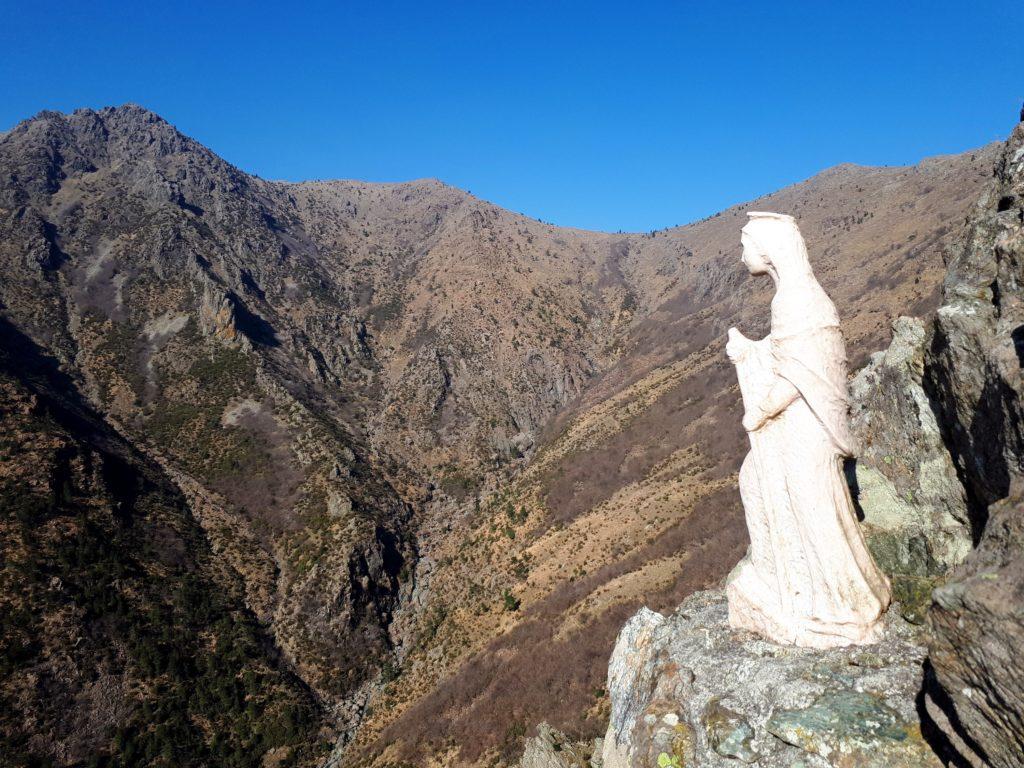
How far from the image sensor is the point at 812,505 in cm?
639

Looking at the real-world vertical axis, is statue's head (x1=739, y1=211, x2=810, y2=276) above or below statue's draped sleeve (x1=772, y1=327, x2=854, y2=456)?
above

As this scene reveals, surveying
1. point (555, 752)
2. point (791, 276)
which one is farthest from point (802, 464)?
point (555, 752)

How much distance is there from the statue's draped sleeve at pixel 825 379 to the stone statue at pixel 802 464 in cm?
1

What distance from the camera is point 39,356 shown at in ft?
197

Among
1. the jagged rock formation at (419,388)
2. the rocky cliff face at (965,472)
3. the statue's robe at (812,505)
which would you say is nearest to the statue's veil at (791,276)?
the statue's robe at (812,505)

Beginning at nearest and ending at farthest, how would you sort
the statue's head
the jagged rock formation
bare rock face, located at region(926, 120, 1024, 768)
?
bare rock face, located at region(926, 120, 1024, 768)
the statue's head
the jagged rock formation

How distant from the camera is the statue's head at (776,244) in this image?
6.57 m

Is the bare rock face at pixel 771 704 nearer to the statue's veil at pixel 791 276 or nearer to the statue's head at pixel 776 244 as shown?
the statue's veil at pixel 791 276

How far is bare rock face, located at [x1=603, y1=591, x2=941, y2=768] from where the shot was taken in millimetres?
5129

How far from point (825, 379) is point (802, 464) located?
102 cm

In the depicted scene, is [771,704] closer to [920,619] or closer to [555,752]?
[920,619]

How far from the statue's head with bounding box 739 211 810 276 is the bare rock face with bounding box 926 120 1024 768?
1574mm

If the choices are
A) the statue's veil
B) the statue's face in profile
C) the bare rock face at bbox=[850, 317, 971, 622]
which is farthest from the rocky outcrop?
the statue's face in profile

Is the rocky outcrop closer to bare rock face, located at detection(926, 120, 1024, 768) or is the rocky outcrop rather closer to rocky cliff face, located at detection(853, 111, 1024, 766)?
rocky cliff face, located at detection(853, 111, 1024, 766)
